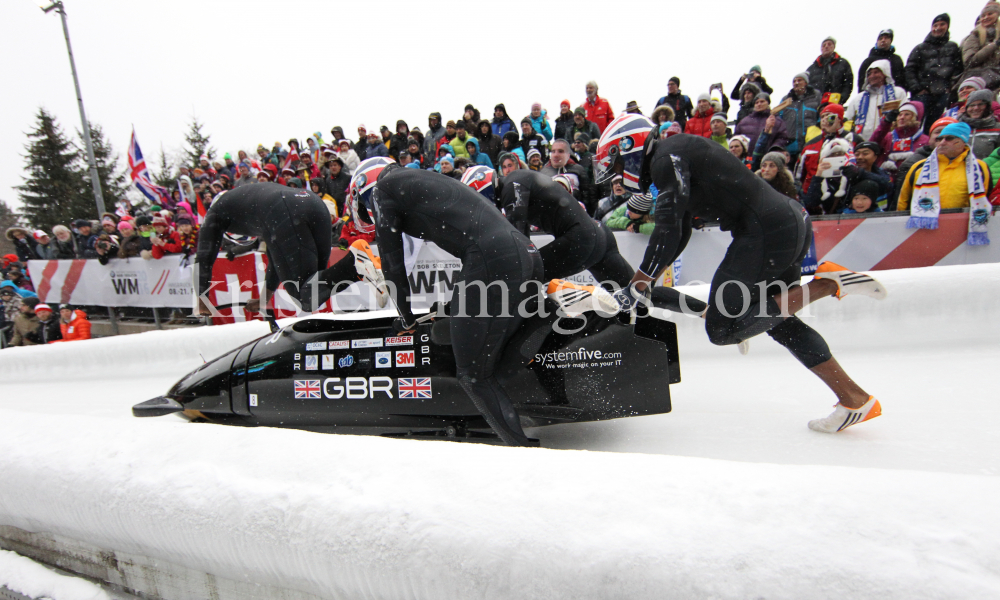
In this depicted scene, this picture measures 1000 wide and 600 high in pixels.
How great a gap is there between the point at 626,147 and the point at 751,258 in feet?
2.43

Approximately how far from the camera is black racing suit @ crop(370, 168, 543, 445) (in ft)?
7.02

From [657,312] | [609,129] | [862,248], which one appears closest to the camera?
[609,129]

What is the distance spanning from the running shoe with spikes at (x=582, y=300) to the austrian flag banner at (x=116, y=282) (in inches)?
225

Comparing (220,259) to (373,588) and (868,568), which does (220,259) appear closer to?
(373,588)

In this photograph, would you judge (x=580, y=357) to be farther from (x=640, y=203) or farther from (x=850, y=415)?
(x=640, y=203)

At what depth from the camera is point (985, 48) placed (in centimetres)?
545

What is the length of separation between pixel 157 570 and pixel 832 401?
2879 mm

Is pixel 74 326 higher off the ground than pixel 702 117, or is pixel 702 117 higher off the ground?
pixel 702 117

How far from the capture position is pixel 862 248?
441 centimetres

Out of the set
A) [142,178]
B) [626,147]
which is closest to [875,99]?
[626,147]

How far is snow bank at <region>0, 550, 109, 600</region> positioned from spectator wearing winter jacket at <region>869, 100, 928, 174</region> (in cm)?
623

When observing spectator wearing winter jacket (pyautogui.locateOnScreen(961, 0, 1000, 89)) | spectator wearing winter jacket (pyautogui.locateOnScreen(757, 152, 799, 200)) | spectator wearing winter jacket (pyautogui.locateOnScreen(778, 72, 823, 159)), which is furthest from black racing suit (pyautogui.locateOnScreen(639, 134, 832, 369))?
spectator wearing winter jacket (pyautogui.locateOnScreen(961, 0, 1000, 89))

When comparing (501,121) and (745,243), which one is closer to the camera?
(745,243)

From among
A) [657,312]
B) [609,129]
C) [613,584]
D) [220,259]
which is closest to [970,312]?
[657,312]
